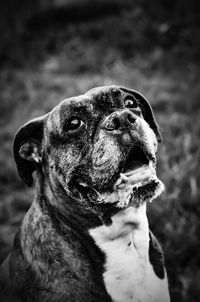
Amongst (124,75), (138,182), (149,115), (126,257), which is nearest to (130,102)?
(149,115)

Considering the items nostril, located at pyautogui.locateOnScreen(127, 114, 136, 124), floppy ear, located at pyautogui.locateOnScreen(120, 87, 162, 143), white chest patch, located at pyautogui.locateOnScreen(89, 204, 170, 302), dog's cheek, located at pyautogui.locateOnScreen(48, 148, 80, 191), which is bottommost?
white chest patch, located at pyautogui.locateOnScreen(89, 204, 170, 302)

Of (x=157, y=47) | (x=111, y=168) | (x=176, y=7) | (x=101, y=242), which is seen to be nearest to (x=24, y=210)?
(x=101, y=242)

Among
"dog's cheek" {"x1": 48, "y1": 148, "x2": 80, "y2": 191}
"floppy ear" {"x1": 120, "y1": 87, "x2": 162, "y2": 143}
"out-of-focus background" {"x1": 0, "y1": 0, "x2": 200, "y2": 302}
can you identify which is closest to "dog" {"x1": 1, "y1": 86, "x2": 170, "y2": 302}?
"dog's cheek" {"x1": 48, "y1": 148, "x2": 80, "y2": 191}

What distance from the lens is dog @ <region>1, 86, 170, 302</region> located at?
7.07ft

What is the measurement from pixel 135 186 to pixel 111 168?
19cm

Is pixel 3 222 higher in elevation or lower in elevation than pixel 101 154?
lower

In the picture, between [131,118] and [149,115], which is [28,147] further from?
[149,115]

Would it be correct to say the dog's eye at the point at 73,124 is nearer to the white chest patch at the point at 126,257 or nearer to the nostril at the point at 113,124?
the nostril at the point at 113,124

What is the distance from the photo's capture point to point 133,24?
25.3ft

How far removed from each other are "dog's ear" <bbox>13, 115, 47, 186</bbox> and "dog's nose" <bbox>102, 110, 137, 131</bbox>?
65 centimetres

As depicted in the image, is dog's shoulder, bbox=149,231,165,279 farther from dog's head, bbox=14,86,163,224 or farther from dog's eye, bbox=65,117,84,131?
dog's eye, bbox=65,117,84,131

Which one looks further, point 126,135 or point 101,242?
point 101,242

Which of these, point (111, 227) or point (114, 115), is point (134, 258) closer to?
point (111, 227)

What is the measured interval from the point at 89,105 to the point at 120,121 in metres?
0.31
